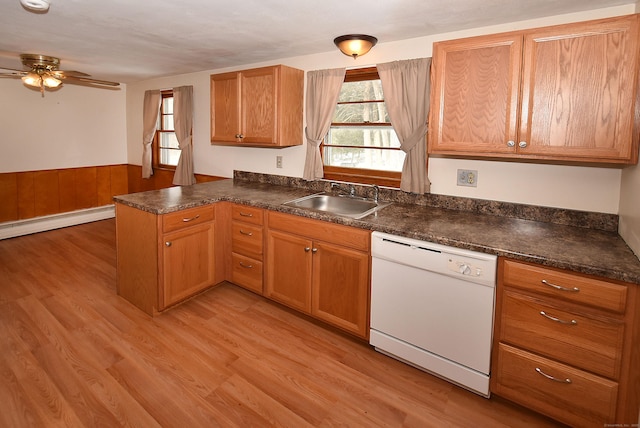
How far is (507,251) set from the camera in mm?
1780

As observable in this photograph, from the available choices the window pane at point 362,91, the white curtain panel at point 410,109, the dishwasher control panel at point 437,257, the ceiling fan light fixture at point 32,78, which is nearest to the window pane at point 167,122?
the ceiling fan light fixture at point 32,78

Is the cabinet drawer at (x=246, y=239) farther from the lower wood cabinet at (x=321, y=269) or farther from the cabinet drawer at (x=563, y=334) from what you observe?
the cabinet drawer at (x=563, y=334)

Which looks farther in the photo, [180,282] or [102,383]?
[180,282]

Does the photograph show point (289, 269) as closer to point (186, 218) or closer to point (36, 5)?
point (186, 218)

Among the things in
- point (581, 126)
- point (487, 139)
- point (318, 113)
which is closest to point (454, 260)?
point (487, 139)

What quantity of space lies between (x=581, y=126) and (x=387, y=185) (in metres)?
1.38

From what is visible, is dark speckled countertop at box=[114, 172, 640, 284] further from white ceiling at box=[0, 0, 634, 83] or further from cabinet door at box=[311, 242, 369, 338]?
white ceiling at box=[0, 0, 634, 83]

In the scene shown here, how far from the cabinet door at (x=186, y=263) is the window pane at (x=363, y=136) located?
4.46ft

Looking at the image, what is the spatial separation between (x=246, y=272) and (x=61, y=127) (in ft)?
12.5

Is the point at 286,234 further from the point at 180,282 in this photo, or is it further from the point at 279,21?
the point at 279,21

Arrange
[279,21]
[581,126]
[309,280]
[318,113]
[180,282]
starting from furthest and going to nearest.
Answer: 1. [318,113]
2. [180,282]
3. [309,280]
4. [279,21]
5. [581,126]

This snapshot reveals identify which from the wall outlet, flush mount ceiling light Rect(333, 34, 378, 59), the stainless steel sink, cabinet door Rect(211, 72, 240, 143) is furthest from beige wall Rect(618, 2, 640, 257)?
cabinet door Rect(211, 72, 240, 143)

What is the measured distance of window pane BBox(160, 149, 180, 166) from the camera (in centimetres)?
501

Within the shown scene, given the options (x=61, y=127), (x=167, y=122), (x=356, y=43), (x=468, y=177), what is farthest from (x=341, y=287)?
(x=61, y=127)
